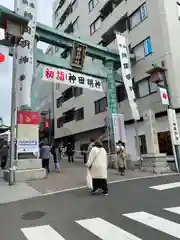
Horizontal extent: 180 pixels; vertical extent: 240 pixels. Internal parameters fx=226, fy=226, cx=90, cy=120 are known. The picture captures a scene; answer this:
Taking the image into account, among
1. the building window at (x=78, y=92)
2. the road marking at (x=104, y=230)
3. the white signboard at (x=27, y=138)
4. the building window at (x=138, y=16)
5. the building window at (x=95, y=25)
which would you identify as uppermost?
the building window at (x=95, y=25)

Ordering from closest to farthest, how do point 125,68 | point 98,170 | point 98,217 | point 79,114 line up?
point 98,217 < point 98,170 < point 125,68 < point 79,114

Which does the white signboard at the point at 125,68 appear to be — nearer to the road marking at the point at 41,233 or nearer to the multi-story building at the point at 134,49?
the multi-story building at the point at 134,49

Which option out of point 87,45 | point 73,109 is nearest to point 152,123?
point 87,45

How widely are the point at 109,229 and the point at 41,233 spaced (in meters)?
1.30

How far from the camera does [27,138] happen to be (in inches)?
420

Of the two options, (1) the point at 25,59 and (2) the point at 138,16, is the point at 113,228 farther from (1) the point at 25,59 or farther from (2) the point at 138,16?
(2) the point at 138,16

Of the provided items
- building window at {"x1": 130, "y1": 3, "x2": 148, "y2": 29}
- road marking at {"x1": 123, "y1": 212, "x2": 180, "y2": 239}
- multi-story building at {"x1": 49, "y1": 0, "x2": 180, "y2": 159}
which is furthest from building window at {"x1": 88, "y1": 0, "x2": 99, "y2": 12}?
road marking at {"x1": 123, "y1": 212, "x2": 180, "y2": 239}

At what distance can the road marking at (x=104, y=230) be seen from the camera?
3955 millimetres

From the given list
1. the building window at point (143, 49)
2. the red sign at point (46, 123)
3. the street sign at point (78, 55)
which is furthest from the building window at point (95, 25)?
the red sign at point (46, 123)

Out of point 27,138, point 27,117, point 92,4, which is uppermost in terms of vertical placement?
point 92,4

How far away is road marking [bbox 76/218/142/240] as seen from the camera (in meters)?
3.96

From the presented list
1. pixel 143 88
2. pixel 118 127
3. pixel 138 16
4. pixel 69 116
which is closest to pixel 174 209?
pixel 118 127

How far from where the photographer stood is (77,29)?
28562 mm

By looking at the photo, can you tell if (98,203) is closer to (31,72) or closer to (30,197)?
(30,197)
